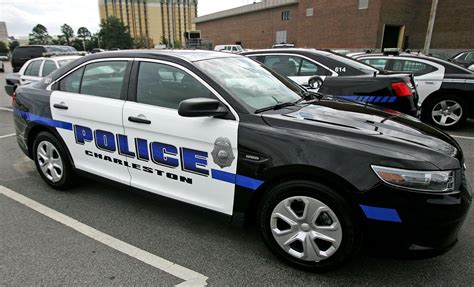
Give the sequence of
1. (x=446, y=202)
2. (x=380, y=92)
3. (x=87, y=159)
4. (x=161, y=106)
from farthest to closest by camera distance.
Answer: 1. (x=380, y=92)
2. (x=87, y=159)
3. (x=161, y=106)
4. (x=446, y=202)

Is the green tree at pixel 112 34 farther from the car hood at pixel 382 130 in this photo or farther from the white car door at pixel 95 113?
the car hood at pixel 382 130

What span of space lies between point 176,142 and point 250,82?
92 cm

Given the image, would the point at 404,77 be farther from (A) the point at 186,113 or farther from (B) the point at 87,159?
(B) the point at 87,159

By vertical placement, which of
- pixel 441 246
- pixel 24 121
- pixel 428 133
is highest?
pixel 428 133

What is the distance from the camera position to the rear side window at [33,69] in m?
9.33

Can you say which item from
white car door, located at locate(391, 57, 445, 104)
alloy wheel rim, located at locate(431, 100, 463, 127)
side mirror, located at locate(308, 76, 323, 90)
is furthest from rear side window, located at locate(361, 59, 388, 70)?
side mirror, located at locate(308, 76, 323, 90)

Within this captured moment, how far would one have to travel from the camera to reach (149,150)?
3.15m

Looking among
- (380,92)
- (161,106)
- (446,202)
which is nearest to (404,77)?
(380,92)

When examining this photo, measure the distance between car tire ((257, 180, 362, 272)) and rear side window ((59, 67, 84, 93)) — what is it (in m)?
2.54

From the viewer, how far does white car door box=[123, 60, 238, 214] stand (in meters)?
2.76

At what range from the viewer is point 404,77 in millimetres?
5254

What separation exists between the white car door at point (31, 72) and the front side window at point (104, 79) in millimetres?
6611

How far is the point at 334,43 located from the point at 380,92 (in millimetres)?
39507

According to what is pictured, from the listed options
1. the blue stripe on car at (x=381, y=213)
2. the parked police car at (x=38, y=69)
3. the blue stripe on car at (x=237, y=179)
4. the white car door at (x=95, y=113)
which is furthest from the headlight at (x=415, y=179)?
the parked police car at (x=38, y=69)
